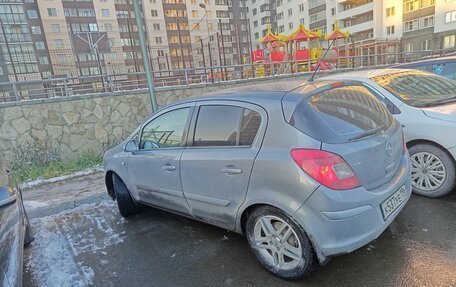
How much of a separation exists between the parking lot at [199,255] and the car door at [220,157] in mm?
411

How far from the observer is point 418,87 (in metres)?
3.96

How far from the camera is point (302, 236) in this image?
2.26 meters

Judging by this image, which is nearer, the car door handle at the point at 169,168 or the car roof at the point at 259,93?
the car roof at the point at 259,93

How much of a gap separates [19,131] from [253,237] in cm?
818

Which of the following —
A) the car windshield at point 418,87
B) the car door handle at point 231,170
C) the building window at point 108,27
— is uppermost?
the building window at point 108,27

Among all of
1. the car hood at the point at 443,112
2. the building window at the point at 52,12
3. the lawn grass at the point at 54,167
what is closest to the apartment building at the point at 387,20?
the lawn grass at the point at 54,167

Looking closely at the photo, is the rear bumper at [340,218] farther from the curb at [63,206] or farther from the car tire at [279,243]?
the curb at [63,206]

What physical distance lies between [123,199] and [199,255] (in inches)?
54.9

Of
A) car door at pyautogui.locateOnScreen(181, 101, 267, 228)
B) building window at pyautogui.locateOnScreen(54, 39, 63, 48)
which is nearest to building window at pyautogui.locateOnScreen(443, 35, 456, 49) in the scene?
car door at pyautogui.locateOnScreen(181, 101, 267, 228)

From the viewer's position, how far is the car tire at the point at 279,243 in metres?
2.30

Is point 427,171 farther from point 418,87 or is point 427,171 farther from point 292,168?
point 292,168

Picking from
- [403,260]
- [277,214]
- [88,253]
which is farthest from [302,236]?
[88,253]

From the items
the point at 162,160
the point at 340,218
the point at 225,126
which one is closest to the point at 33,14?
the point at 162,160

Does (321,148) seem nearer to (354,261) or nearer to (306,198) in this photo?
(306,198)
